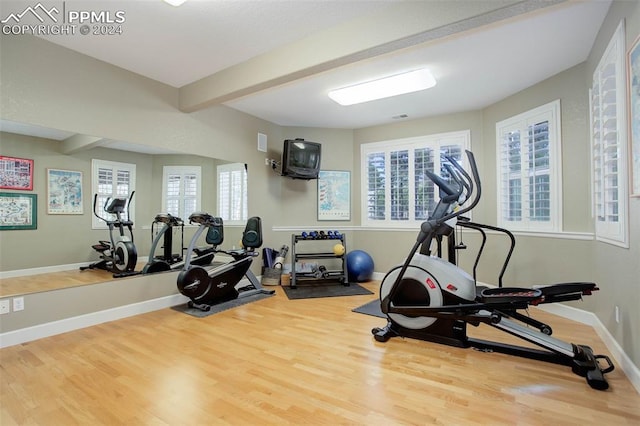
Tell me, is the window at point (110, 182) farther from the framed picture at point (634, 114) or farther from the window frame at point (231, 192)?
the framed picture at point (634, 114)

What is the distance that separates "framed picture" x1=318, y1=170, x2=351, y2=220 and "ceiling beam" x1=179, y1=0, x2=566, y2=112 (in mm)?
2524

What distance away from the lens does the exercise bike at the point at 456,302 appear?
224cm

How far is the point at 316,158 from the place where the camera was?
16.9ft

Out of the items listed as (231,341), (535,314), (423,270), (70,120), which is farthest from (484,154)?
(70,120)

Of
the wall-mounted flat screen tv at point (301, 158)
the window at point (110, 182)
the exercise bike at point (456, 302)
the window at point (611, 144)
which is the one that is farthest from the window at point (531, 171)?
the window at point (110, 182)

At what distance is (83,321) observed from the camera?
10.0ft

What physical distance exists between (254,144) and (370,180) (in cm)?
213

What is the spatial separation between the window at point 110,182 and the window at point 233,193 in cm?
113

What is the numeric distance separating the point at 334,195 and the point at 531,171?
9.75 ft

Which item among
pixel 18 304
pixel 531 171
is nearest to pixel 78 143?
pixel 18 304

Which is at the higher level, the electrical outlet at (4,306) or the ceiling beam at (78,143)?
the ceiling beam at (78,143)

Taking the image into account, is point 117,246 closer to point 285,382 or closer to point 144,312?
point 144,312

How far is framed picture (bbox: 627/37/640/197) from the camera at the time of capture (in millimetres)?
1886

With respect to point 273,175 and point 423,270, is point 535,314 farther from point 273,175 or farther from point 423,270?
point 273,175
